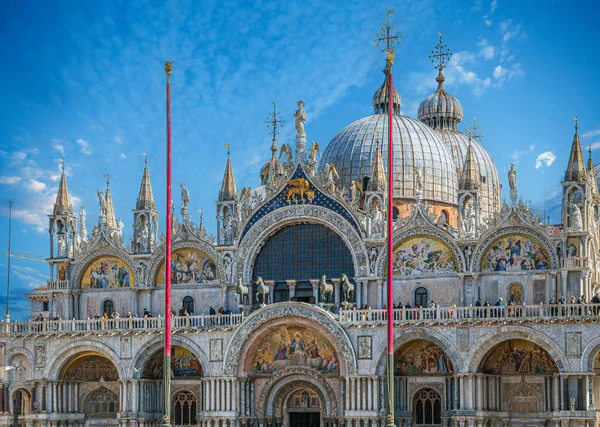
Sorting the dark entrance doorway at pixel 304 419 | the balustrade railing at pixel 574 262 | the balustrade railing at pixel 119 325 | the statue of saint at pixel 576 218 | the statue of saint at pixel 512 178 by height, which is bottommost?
the dark entrance doorway at pixel 304 419

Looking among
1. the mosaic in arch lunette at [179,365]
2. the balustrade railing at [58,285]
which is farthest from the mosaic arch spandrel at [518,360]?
the balustrade railing at [58,285]

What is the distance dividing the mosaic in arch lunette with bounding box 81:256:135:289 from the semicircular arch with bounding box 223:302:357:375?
8261 mm

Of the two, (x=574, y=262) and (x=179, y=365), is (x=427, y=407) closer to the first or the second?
(x=574, y=262)

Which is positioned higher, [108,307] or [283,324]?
[108,307]

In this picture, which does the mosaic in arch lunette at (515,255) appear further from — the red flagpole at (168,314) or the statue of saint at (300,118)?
the red flagpole at (168,314)

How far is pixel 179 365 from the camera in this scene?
6800 cm

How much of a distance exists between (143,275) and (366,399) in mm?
14152

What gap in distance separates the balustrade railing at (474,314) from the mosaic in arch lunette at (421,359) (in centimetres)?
145

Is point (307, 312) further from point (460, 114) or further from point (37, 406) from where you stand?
point (460, 114)

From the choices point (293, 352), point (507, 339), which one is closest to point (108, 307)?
point (293, 352)

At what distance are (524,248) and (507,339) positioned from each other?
15.3 feet

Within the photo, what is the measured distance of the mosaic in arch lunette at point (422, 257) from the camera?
64688mm

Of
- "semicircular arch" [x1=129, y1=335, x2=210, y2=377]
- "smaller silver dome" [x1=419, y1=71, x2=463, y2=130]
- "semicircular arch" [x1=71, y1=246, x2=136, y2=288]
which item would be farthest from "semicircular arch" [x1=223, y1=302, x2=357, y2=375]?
"smaller silver dome" [x1=419, y1=71, x2=463, y2=130]

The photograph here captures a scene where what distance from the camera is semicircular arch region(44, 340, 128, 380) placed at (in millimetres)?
67000
